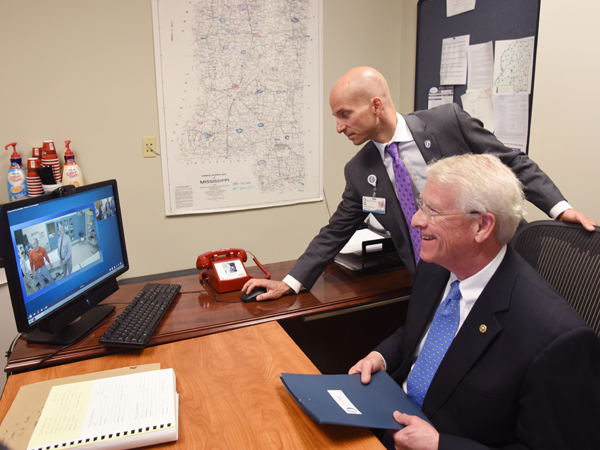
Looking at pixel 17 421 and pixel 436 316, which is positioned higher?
pixel 436 316

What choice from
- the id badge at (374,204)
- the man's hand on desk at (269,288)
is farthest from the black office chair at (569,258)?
the man's hand on desk at (269,288)

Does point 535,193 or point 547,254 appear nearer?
point 547,254

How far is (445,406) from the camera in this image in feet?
3.45

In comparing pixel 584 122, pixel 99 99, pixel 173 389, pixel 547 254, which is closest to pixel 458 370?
pixel 547 254

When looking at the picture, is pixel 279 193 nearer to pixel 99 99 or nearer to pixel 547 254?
pixel 99 99

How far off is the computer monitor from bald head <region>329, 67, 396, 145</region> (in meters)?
0.93

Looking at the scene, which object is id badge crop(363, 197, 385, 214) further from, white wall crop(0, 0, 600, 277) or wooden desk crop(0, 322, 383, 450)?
white wall crop(0, 0, 600, 277)

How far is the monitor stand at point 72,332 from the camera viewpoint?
1287 millimetres

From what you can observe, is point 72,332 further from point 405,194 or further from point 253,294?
point 405,194

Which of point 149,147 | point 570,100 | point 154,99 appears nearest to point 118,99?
point 154,99

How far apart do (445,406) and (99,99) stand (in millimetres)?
2432

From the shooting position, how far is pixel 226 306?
1.56 metres

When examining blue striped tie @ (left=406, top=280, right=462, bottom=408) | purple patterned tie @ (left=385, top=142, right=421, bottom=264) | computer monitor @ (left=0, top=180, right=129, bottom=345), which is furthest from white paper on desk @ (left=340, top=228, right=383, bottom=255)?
computer monitor @ (left=0, top=180, right=129, bottom=345)

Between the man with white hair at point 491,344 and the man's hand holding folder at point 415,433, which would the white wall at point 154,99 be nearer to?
the man with white hair at point 491,344
